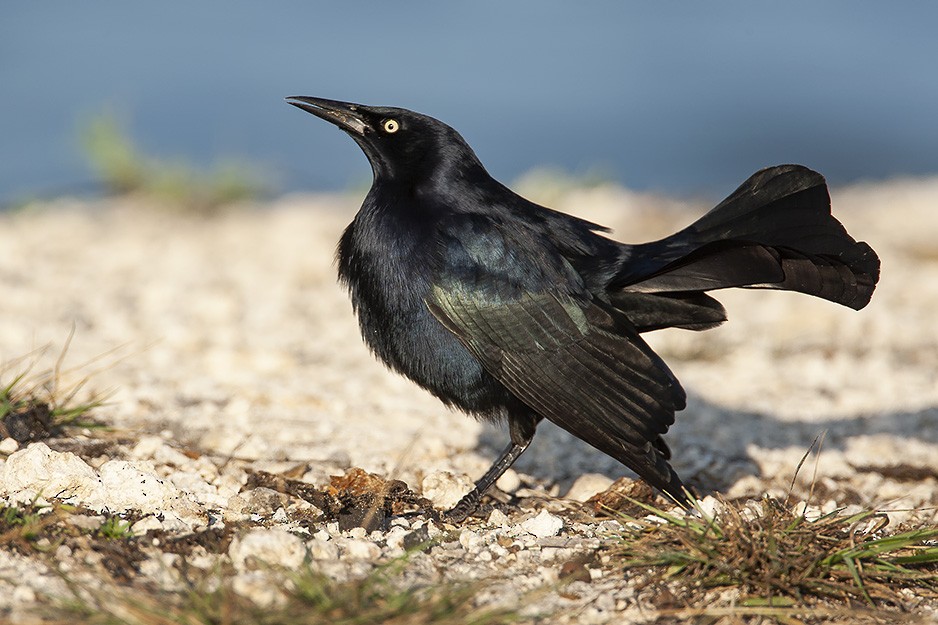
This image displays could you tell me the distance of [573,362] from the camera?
3787mm

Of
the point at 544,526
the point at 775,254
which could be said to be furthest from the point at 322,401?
the point at 775,254

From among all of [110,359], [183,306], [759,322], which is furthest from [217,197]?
[759,322]

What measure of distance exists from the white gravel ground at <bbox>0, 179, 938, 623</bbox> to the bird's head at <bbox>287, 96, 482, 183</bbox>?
1.17m

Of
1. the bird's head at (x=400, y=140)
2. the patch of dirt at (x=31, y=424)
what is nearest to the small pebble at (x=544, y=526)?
the bird's head at (x=400, y=140)

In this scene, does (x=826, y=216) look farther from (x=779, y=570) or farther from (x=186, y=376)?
(x=186, y=376)

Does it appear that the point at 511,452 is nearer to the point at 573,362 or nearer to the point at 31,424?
the point at 573,362

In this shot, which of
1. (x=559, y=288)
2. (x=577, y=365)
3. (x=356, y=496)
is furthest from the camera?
(x=559, y=288)

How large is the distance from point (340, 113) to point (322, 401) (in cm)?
146

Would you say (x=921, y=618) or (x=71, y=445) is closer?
(x=921, y=618)

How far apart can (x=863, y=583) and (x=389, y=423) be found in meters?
2.44

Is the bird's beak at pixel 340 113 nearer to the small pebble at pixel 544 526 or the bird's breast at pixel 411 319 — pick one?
the bird's breast at pixel 411 319

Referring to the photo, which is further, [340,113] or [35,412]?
[340,113]

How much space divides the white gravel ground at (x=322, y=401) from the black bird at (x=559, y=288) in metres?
0.38

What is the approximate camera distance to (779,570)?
115 inches
